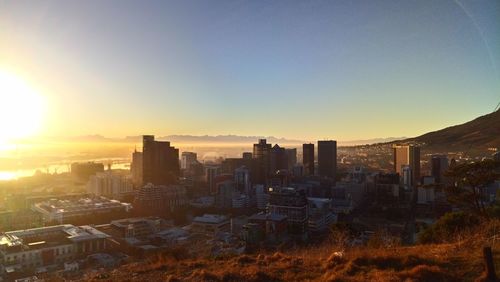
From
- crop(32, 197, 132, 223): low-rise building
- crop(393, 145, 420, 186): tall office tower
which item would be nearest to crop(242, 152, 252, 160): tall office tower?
crop(393, 145, 420, 186): tall office tower

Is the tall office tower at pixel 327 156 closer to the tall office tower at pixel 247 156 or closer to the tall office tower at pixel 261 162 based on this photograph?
the tall office tower at pixel 261 162

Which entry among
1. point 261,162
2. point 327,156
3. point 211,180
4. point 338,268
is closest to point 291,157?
point 327,156

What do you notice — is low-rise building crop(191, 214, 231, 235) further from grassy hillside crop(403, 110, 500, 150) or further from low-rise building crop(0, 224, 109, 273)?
grassy hillside crop(403, 110, 500, 150)

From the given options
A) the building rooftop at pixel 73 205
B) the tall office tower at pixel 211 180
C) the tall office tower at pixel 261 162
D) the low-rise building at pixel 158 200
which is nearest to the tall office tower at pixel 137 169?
the tall office tower at pixel 211 180

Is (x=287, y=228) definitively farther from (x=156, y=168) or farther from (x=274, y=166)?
(x=274, y=166)

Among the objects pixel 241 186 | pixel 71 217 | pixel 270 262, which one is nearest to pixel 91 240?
pixel 71 217
